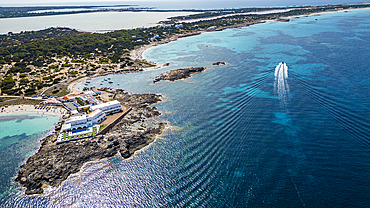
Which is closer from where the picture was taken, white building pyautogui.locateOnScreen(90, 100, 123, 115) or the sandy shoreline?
white building pyautogui.locateOnScreen(90, 100, 123, 115)

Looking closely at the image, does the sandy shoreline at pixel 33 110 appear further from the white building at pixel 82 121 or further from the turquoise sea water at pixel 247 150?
the turquoise sea water at pixel 247 150

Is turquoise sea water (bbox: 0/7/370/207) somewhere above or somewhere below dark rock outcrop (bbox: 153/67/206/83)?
below

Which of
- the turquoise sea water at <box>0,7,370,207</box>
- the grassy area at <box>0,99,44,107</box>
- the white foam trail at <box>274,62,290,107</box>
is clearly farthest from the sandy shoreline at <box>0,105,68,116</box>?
the white foam trail at <box>274,62,290,107</box>

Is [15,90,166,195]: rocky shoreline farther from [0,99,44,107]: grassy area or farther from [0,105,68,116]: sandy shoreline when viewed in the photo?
[0,99,44,107]: grassy area

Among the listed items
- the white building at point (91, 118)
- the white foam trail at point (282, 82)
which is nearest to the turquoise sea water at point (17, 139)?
the white building at point (91, 118)

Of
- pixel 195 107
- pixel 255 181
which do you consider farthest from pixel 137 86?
pixel 255 181

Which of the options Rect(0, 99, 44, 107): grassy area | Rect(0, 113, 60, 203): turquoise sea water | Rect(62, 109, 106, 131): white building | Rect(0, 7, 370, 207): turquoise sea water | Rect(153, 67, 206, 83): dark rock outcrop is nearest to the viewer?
Rect(0, 7, 370, 207): turquoise sea water
